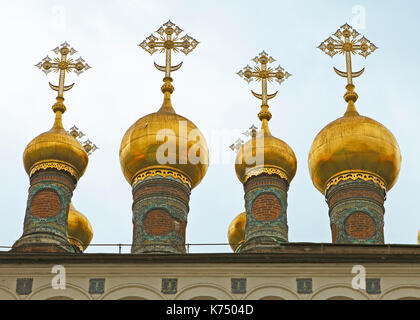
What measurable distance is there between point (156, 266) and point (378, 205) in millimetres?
6453

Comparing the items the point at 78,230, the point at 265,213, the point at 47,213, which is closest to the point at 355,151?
the point at 265,213

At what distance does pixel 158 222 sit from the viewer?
25.0m

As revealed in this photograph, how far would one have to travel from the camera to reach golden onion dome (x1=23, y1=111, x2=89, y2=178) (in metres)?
26.1

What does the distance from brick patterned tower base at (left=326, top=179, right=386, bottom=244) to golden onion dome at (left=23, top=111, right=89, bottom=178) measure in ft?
19.1

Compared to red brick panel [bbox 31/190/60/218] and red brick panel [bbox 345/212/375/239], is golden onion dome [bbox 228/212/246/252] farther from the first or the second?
red brick panel [bbox 31/190/60/218]

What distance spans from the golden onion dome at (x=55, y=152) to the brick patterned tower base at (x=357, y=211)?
581 centimetres

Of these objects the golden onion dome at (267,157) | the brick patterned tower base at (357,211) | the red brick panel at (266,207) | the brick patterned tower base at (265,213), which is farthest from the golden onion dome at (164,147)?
the brick patterned tower base at (357,211)

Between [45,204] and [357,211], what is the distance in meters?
6.93

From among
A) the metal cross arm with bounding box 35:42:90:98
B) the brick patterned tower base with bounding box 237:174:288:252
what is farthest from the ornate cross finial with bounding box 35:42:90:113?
the brick patterned tower base with bounding box 237:174:288:252

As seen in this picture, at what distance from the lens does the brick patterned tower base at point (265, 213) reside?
981 inches

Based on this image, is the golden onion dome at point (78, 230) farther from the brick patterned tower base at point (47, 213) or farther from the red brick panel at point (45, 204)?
the red brick panel at point (45, 204)

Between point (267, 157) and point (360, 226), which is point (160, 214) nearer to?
point (267, 157)
